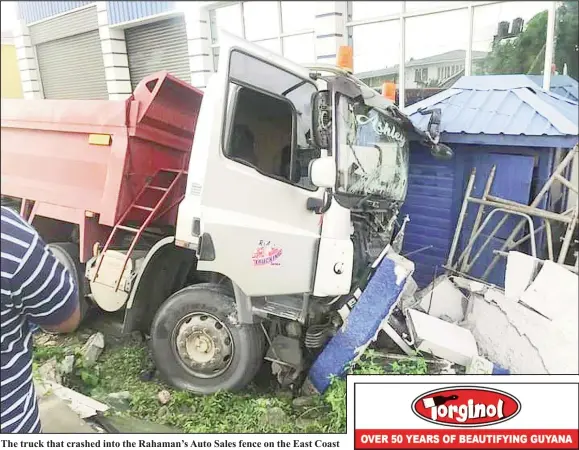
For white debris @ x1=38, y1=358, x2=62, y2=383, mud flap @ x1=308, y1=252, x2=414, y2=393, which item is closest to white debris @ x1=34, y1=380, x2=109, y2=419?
white debris @ x1=38, y1=358, x2=62, y2=383

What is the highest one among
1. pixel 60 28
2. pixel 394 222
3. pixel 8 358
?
pixel 60 28

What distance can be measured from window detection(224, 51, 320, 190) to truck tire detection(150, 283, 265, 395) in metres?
0.55

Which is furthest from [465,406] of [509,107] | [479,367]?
[509,107]

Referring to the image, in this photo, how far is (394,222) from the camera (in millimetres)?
2037

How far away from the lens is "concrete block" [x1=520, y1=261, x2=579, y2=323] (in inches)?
68.0

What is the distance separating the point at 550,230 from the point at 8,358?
6.54 feet

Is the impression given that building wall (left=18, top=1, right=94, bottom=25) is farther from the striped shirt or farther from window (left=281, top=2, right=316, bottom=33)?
the striped shirt

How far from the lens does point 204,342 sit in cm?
185

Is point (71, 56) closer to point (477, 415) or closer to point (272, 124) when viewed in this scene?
point (272, 124)

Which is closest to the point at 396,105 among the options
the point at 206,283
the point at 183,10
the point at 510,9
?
the point at 510,9

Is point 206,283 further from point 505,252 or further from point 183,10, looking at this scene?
point 505,252

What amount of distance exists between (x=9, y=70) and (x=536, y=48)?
1.98 m

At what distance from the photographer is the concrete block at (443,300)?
1.96 metres

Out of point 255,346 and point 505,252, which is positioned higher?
point 505,252
